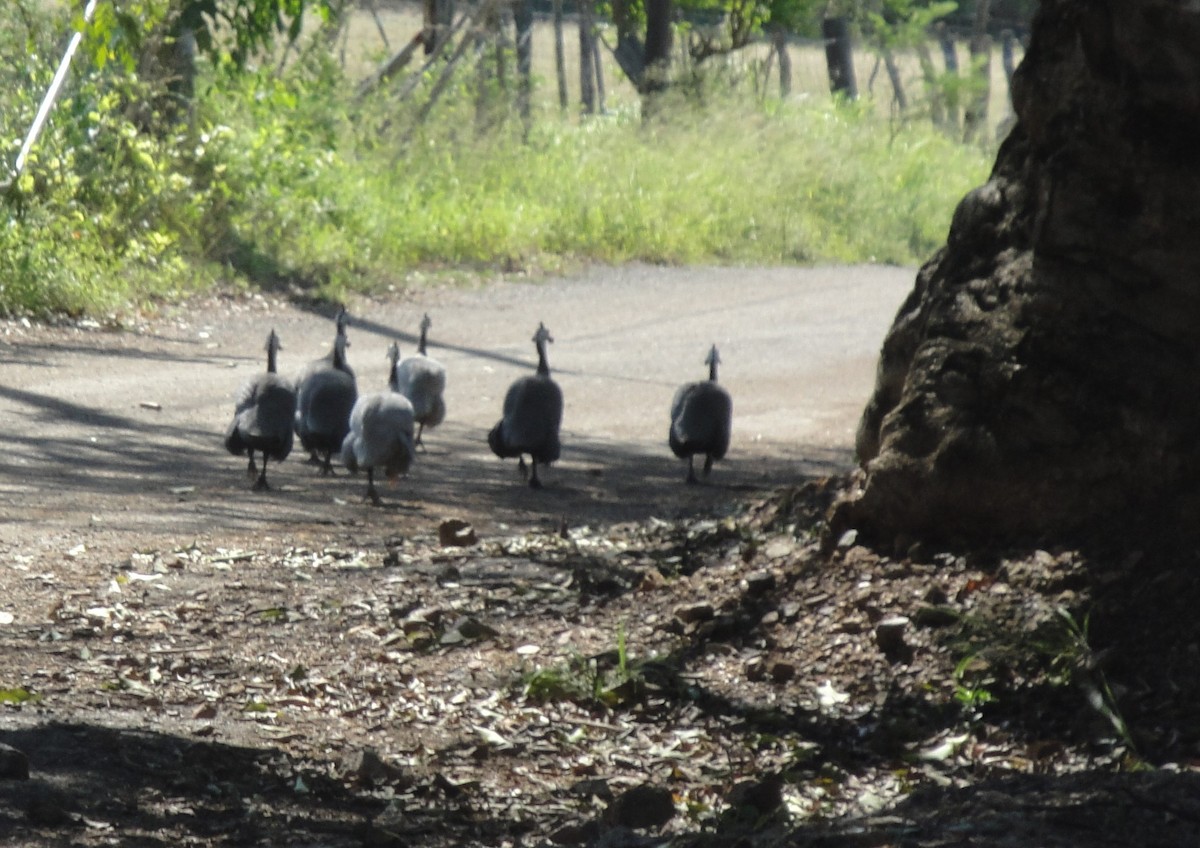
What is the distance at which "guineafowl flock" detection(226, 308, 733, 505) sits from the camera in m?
8.93

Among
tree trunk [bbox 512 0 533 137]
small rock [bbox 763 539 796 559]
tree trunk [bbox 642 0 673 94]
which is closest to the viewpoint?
small rock [bbox 763 539 796 559]

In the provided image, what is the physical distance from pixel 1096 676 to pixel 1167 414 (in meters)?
1.01

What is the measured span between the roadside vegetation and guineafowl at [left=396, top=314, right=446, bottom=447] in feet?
10.5

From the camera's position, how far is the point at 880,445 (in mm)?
6262

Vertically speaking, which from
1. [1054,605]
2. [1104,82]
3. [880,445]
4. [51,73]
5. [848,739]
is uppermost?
[51,73]

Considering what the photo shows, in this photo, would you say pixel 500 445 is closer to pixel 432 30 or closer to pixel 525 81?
pixel 432 30

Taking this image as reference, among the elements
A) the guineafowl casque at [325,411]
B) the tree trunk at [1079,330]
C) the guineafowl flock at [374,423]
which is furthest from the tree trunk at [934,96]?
the tree trunk at [1079,330]

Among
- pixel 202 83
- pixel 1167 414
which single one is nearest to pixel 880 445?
pixel 1167 414

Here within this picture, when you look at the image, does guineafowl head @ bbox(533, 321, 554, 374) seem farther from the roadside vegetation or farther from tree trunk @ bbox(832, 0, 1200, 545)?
tree trunk @ bbox(832, 0, 1200, 545)

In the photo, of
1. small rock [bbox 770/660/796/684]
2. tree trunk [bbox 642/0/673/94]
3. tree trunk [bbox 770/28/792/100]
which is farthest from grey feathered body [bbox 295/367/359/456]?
tree trunk [bbox 770/28/792/100]

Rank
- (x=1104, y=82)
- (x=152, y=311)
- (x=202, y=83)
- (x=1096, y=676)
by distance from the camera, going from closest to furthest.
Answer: (x=1096, y=676)
(x=1104, y=82)
(x=152, y=311)
(x=202, y=83)

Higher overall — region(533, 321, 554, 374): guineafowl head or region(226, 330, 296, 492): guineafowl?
region(533, 321, 554, 374): guineafowl head

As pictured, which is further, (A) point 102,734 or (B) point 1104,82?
(B) point 1104,82

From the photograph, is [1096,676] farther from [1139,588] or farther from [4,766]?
[4,766]
